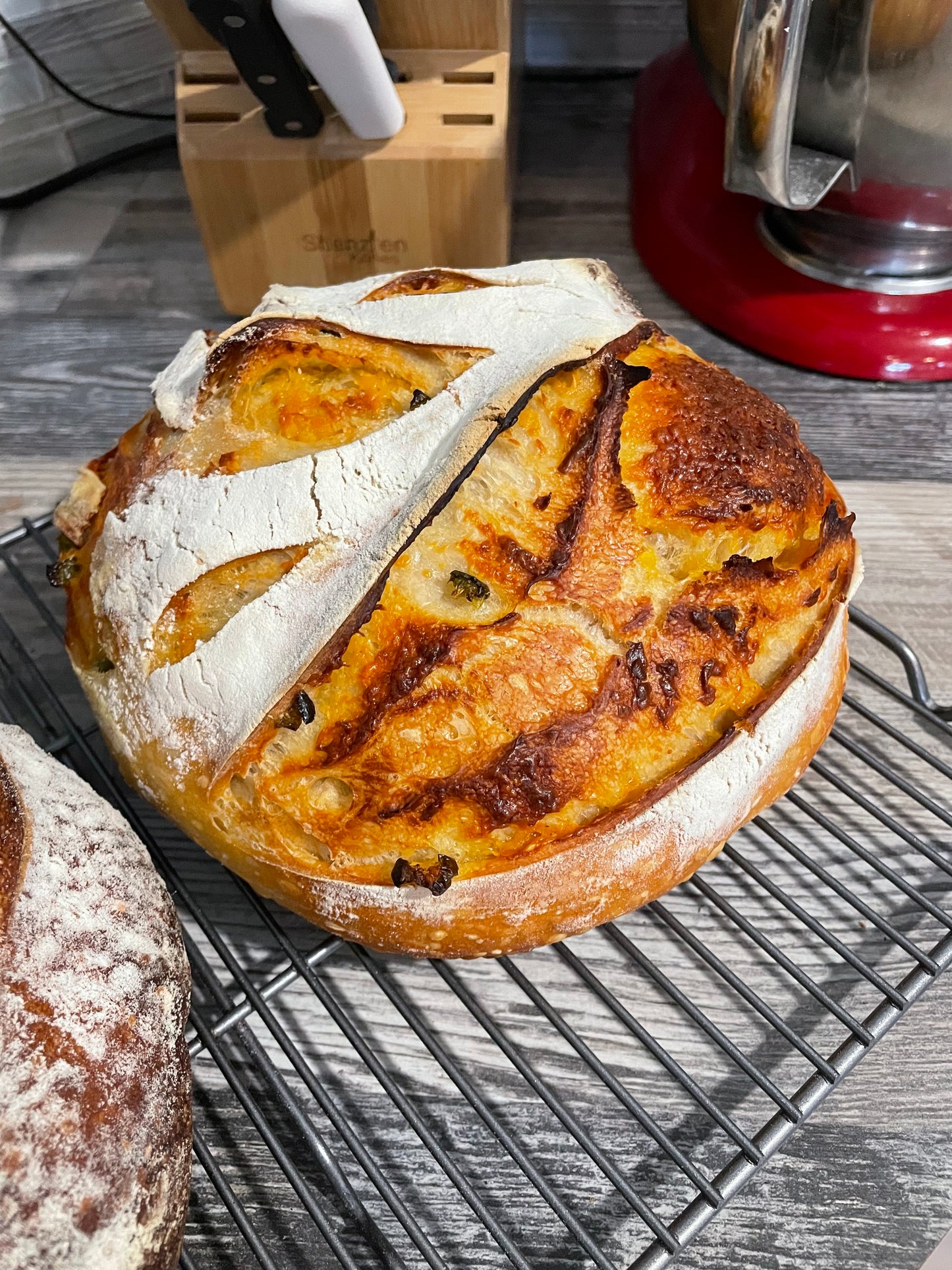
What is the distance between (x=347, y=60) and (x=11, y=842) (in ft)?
3.16

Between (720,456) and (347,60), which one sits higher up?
(347,60)

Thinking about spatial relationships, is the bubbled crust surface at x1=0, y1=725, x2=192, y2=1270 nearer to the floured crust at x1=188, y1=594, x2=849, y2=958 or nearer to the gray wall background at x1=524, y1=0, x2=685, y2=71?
the floured crust at x1=188, y1=594, x2=849, y2=958

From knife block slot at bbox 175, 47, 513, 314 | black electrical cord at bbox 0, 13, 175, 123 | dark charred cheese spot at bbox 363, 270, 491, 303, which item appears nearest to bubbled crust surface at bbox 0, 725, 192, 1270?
dark charred cheese spot at bbox 363, 270, 491, 303

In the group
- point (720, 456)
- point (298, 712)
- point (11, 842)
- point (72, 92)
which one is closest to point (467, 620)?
point (298, 712)

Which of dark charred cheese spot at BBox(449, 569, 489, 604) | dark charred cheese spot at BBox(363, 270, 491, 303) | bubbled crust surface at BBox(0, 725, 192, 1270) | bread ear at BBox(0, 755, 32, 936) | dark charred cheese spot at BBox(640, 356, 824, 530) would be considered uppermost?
dark charred cheese spot at BBox(363, 270, 491, 303)

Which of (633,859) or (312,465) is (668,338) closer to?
(312,465)

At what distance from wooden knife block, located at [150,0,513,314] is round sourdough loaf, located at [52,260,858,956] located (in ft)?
1.74

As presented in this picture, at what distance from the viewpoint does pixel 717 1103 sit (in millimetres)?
910

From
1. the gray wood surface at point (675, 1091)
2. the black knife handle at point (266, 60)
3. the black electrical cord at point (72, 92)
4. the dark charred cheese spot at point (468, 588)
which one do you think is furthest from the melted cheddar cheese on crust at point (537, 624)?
the black electrical cord at point (72, 92)

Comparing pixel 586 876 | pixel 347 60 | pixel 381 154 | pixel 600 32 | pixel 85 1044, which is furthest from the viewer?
pixel 600 32

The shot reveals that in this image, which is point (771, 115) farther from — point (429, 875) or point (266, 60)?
point (429, 875)

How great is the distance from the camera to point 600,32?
6.48 feet

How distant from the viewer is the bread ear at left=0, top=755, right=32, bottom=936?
2.45 ft

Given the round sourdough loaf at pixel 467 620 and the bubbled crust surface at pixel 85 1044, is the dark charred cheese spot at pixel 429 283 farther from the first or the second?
the bubbled crust surface at pixel 85 1044
